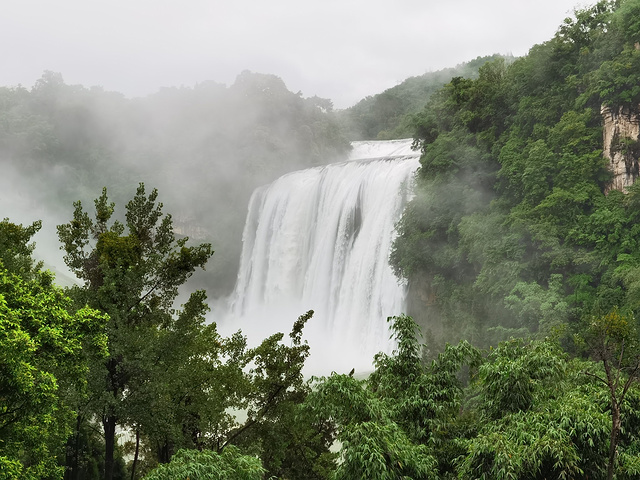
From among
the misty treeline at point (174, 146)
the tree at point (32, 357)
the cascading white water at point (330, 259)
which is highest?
the misty treeline at point (174, 146)

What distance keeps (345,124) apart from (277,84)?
16.5 m

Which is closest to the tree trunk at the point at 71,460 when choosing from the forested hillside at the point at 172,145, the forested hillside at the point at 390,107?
the forested hillside at the point at 172,145

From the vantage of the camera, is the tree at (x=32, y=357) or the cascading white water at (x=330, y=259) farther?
the cascading white water at (x=330, y=259)

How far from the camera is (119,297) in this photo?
465 inches

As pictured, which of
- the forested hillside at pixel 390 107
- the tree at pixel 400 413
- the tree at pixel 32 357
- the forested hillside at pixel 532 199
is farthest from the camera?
the forested hillside at pixel 390 107

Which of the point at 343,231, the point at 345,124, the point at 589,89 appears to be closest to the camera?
the point at 589,89

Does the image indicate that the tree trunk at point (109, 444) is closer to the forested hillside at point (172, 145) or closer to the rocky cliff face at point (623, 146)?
the rocky cliff face at point (623, 146)

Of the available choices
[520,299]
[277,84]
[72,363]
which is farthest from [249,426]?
[277,84]

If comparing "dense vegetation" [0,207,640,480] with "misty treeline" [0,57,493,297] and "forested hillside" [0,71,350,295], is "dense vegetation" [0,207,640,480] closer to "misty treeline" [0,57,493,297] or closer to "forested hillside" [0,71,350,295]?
"misty treeline" [0,57,493,297]

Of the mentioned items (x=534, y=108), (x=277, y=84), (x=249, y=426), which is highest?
(x=277, y=84)

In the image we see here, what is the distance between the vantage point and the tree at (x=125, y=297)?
11.2m

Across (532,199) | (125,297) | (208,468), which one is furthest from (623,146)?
(208,468)

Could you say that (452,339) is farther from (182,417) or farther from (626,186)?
(182,417)

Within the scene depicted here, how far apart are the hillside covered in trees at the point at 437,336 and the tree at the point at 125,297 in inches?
2.0
